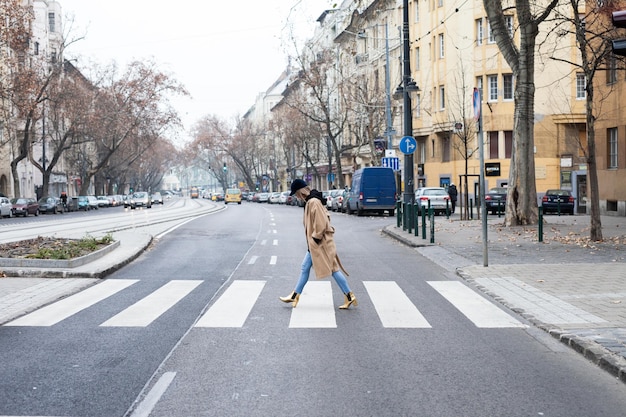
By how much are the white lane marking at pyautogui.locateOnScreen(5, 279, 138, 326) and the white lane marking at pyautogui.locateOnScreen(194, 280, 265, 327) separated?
1.69 meters

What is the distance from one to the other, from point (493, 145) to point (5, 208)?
32091 millimetres

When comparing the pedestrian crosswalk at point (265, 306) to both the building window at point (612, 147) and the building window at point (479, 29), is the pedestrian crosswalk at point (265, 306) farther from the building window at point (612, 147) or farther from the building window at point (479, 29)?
the building window at point (479, 29)

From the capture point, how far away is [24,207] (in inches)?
2132

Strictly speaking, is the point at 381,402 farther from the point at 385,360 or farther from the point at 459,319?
the point at 459,319

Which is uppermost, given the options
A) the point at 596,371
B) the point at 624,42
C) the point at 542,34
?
the point at 542,34

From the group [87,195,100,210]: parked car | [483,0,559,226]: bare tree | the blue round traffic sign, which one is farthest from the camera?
[87,195,100,210]: parked car

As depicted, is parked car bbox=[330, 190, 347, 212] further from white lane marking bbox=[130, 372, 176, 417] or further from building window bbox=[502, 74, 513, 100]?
white lane marking bbox=[130, 372, 176, 417]

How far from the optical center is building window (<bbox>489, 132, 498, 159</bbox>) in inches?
1832

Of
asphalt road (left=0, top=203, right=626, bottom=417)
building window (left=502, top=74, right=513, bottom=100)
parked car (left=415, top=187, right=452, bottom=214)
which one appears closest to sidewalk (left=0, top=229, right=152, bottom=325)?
asphalt road (left=0, top=203, right=626, bottom=417)

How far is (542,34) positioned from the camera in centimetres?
4597

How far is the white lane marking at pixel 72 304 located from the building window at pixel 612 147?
2350cm

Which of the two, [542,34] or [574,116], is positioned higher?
[542,34]

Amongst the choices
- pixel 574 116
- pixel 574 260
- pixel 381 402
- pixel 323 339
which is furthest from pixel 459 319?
pixel 574 116

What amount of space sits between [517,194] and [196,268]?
476 inches
